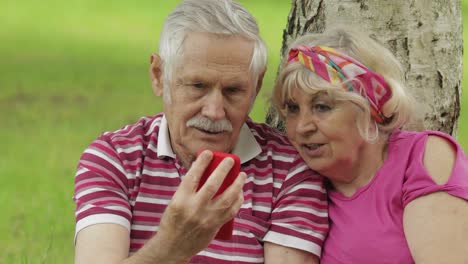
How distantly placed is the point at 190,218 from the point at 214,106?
56 centimetres

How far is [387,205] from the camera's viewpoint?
3607 millimetres

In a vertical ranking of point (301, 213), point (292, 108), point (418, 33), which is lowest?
point (301, 213)

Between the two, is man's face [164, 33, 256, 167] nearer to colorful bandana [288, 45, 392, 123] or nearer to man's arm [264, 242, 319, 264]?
colorful bandana [288, 45, 392, 123]

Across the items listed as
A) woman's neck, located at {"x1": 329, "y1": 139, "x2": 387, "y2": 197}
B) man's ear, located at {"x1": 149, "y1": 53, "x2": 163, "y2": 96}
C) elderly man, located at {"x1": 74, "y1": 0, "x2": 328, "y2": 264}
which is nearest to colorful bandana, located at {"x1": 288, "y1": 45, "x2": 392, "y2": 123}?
woman's neck, located at {"x1": 329, "y1": 139, "x2": 387, "y2": 197}

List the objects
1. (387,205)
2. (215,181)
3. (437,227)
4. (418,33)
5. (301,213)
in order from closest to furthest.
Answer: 1. (215,181)
2. (437,227)
3. (387,205)
4. (301,213)
5. (418,33)

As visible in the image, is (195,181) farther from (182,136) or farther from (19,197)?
(19,197)

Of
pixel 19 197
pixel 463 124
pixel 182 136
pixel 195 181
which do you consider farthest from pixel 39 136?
pixel 195 181

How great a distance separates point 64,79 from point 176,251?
777 centimetres

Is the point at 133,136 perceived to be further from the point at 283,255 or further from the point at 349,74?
the point at 349,74

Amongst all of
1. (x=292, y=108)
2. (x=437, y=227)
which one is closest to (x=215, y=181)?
(x=292, y=108)

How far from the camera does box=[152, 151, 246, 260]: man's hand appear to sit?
3.15 meters

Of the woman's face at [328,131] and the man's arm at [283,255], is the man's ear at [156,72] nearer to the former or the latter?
the woman's face at [328,131]

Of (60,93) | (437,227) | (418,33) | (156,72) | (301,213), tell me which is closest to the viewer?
(437,227)

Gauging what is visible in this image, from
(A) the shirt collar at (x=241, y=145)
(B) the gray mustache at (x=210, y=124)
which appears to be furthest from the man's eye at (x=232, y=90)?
(A) the shirt collar at (x=241, y=145)
